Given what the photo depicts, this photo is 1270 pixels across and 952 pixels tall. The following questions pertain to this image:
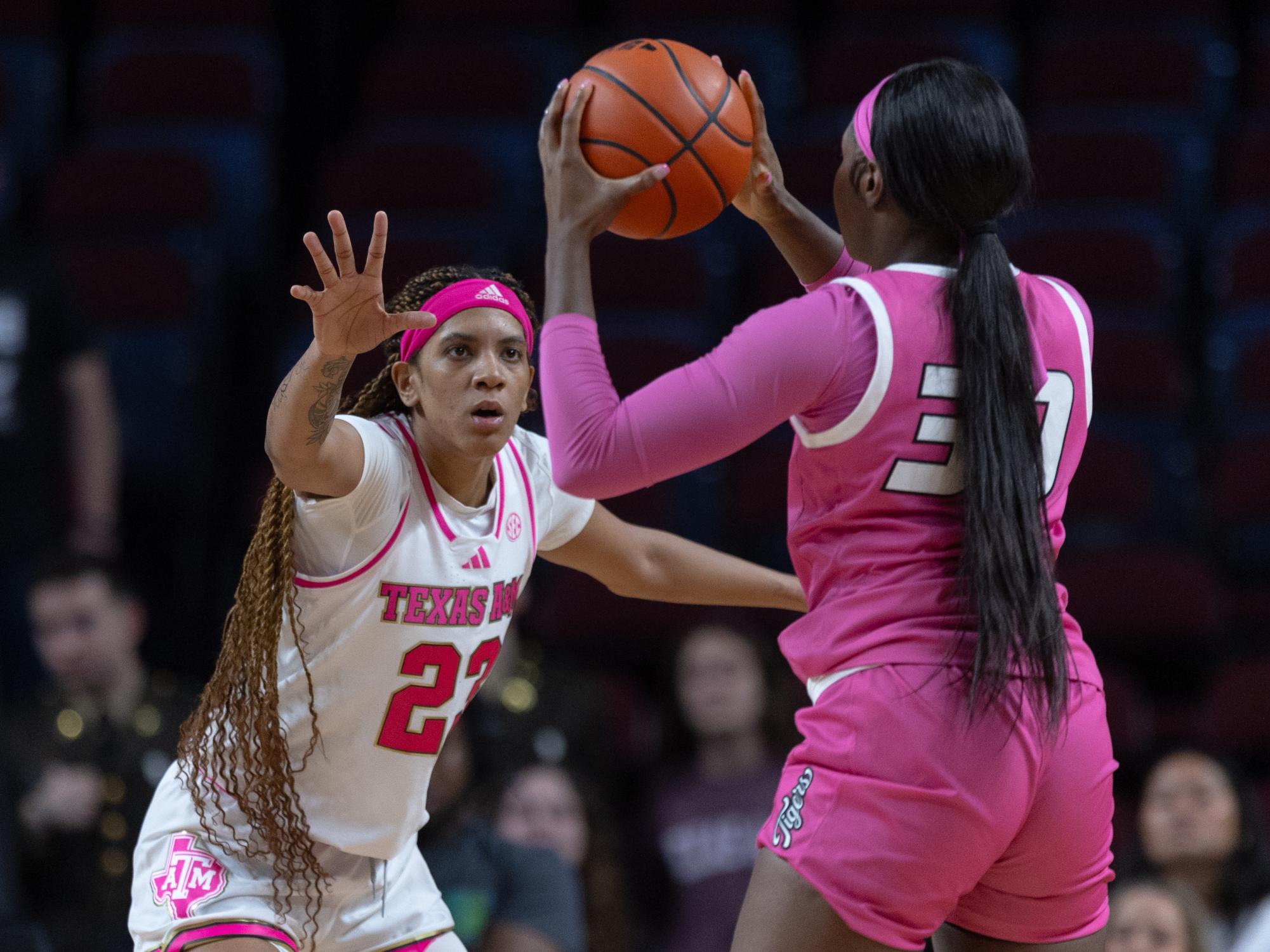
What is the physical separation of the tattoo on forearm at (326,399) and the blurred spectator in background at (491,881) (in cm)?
244

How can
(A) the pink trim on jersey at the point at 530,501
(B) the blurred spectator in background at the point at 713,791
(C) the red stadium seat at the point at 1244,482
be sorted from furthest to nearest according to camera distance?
(C) the red stadium seat at the point at 1244,482 < (B) the blurred spectator in background at the point at 713,791 < (A) the pink trim on jersey at the point at 530,501

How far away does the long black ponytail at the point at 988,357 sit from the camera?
2.55m

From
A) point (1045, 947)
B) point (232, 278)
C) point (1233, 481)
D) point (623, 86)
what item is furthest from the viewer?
point (232, 278)

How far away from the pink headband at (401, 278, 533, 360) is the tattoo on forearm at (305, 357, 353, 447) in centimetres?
40

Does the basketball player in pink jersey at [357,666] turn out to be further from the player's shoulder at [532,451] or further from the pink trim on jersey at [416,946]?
the player's shoulder at [532,451]

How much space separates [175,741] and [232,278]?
2.87 metres

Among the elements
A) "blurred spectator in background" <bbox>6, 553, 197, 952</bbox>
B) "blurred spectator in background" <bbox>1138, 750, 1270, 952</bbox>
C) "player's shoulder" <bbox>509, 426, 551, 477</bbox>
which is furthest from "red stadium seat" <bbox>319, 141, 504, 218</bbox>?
"player's shoulder" <bbox>509, 426, 551, 477</bbox>

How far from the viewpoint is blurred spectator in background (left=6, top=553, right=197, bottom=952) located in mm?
5375

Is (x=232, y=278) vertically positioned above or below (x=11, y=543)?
above

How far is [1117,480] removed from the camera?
6586 millimetres

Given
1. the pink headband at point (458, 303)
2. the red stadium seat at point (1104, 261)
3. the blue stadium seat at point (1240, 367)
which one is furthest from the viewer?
the red stadium seat at point (1104, 261)

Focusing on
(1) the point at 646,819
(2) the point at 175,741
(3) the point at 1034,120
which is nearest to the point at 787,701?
(1) the point at 646,819

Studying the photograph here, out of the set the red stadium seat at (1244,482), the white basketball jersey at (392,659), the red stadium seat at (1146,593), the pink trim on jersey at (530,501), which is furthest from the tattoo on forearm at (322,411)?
the red stadium seat at (1244,482)

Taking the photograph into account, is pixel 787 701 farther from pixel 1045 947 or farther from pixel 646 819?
pixel 1045 947
